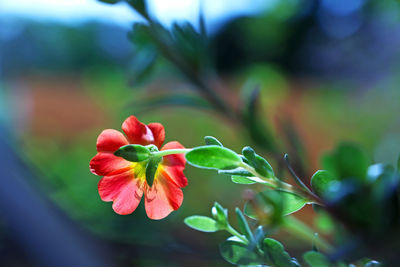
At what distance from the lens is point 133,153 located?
0.46 feet

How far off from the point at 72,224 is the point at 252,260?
77 centimetres

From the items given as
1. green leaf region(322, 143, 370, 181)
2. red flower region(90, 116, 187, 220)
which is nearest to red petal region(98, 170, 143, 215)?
red flower region(90, 116, 187, 220)

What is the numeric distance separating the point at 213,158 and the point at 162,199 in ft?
0.18

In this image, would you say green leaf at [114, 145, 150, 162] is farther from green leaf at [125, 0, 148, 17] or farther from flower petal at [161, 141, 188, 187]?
green leaf at [125, 0, 148, 17]

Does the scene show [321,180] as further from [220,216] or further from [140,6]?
[140,6]

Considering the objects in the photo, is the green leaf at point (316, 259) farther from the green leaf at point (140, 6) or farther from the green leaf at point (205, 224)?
the green leaf at point (140, 6)

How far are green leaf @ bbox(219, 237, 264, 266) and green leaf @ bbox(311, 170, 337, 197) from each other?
38 millimetres

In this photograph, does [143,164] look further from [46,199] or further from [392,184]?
[46,199]

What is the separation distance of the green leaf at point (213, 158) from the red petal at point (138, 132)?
47 millimetres

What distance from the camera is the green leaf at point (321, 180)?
0.14m

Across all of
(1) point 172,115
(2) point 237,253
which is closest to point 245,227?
(2) point 237,253

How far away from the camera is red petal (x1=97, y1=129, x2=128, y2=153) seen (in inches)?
6.3

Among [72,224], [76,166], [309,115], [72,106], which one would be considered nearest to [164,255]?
[72,224]

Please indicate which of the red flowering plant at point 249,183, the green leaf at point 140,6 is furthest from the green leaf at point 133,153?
the green leaf at point 140,6
